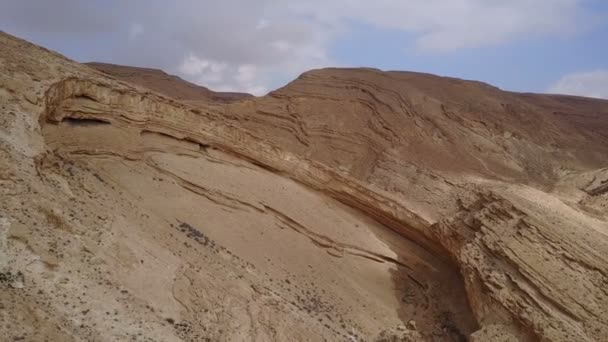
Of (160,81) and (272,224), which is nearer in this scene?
(272,224)

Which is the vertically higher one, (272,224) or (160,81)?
(160,81)

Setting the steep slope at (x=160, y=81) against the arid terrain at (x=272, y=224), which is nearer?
the arid terrain at (x=272, y=224)

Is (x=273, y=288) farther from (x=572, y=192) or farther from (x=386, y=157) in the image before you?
(x=572, y=192)

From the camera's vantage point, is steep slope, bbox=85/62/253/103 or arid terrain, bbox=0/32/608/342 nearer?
arid terrain, bbox=0/32/608/342

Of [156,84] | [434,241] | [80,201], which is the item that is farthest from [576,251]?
[156,84]

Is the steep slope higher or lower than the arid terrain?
higher

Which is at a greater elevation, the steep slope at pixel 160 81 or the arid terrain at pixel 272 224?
the steep slope at pixel 160 81

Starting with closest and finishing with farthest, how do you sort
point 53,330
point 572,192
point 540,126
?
point 53,330
point 572,192
point 540,126

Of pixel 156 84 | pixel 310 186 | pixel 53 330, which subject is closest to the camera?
pixel 53 330
